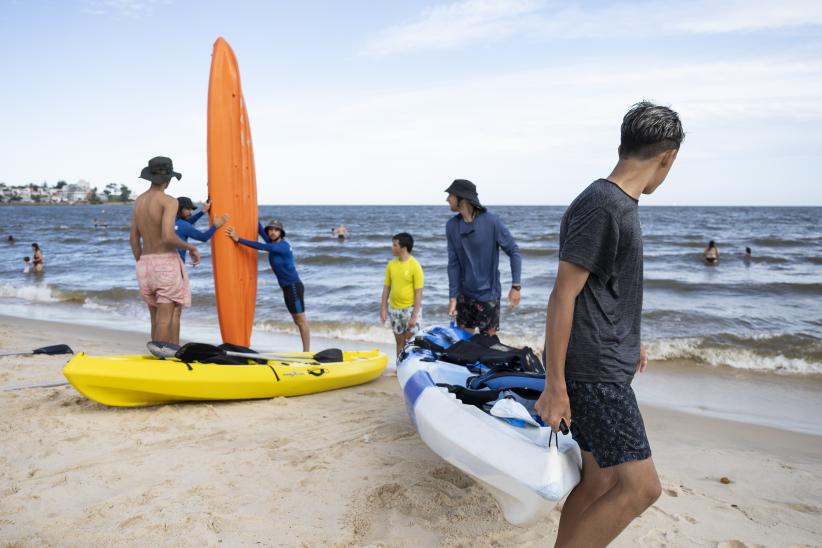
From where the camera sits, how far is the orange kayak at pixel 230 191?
615 cm

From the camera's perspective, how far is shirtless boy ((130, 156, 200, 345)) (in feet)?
16.6

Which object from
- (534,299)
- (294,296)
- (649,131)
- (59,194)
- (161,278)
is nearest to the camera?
(649,131)

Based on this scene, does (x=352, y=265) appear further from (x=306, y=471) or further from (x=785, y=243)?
(x=785, y=243)

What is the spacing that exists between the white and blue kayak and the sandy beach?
0.44 meters

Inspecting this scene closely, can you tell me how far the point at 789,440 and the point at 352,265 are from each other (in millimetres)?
14727

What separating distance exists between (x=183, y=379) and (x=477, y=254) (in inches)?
93.0

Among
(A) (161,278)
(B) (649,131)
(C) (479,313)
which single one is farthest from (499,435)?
(A) (161,278)

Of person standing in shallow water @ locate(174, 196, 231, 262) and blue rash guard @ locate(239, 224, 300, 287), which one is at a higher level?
person standing in shallow water @ locate(174, 196, 231, 262)

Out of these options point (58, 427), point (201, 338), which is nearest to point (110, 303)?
point (201, 338)

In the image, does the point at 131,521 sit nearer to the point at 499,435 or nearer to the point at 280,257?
the point at 499,435

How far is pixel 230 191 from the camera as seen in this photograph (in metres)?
6.22

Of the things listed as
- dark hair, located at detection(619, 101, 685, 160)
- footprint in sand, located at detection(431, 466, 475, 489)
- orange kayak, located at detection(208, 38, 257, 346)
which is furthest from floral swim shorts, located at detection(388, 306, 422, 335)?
dark hair, located at detection(619, 101, 685, 160)

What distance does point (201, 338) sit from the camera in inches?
342

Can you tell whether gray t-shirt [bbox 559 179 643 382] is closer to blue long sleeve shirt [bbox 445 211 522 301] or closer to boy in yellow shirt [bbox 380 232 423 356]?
blue long sleeve shirt [bbox 445 211 522 301]
